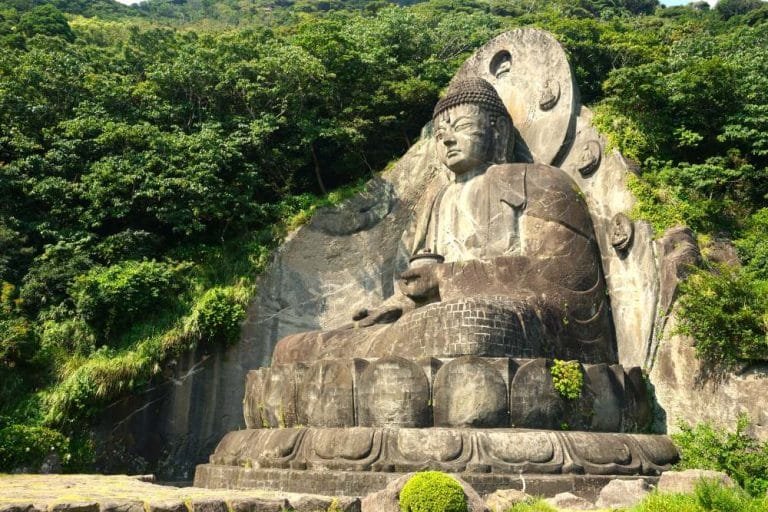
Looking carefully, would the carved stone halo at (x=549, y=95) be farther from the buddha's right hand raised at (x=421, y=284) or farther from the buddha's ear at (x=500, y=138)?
the buddha's right hand raised at (x=421, y=284)

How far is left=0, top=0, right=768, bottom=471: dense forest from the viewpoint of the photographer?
11141 millimetres

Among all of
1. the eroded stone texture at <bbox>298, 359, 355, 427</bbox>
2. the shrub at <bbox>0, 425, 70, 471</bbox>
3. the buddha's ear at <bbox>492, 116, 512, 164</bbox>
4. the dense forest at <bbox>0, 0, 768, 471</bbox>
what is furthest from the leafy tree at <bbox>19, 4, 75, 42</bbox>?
the eroded stone texture at <bbox>298, 359, 355, 427</bbox>

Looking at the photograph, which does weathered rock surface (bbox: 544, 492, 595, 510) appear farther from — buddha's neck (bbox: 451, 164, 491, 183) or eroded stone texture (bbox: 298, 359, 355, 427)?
buddha's neck (bbox: 451, 164, 491, 183)

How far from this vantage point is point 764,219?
36.4 ft

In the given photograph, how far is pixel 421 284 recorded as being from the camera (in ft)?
32.6

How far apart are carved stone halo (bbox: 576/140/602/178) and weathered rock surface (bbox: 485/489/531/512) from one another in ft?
20.4

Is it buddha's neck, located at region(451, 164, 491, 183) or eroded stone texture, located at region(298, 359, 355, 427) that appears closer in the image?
eroded stone texture, located at region(298, 359, 355, 427)

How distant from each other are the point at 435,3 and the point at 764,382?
1387 inches

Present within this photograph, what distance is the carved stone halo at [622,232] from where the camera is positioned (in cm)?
1020

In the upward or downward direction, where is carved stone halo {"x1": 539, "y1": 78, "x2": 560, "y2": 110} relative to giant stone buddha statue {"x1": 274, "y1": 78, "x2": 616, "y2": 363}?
upward

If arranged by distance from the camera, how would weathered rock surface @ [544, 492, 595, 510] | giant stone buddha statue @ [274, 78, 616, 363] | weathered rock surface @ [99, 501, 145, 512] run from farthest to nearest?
giant stone buddha statue @ [274, 78, 616, 363], weathered rock surface @ [544, 492, 595, 510], weathered rock surface @ [99, 501, 145, 512]

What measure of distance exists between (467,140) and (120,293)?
6.16 m

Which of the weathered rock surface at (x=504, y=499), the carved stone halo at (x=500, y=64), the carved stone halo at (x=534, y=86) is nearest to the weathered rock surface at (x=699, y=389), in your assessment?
the weathered rock surface at (x=504, y=499)

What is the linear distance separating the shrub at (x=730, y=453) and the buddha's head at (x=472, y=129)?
16.8 ft
